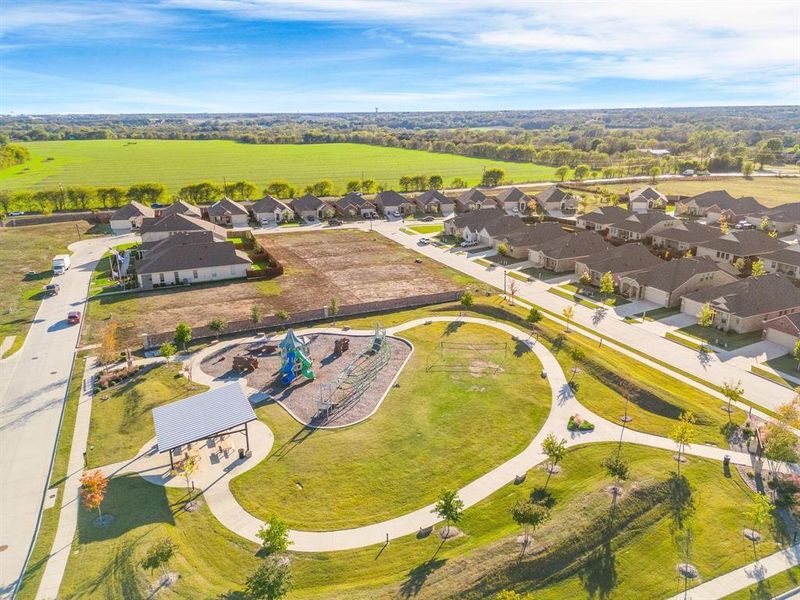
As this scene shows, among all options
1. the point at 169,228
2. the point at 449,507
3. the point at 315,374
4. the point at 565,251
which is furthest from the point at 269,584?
the point at 169,228

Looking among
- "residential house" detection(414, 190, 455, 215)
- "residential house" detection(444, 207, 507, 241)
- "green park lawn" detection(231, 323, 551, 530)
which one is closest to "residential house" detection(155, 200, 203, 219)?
"residential house" detection(414, 190, 455, 215)

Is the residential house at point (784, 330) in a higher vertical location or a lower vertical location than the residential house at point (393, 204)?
lower

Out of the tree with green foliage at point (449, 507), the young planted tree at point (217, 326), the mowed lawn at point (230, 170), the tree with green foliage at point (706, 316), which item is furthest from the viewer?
the mowed lawn at point (230, 170)

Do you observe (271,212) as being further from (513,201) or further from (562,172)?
(562,172)

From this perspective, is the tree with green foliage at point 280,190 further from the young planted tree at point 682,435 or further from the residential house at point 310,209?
the young planted tree at point 682,435

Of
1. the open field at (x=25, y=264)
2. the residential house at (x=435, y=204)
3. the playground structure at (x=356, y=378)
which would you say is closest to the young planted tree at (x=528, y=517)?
the playground structure at (x=356, y=378)

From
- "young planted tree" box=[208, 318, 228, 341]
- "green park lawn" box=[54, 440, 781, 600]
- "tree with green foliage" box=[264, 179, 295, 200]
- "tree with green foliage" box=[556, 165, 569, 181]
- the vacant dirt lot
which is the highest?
"tree with green foliage" box=[556, 165, 569, 181]

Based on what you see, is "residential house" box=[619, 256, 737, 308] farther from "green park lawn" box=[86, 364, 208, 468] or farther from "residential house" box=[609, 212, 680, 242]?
"green park lawn" box=[86, 364, 208, 468]
